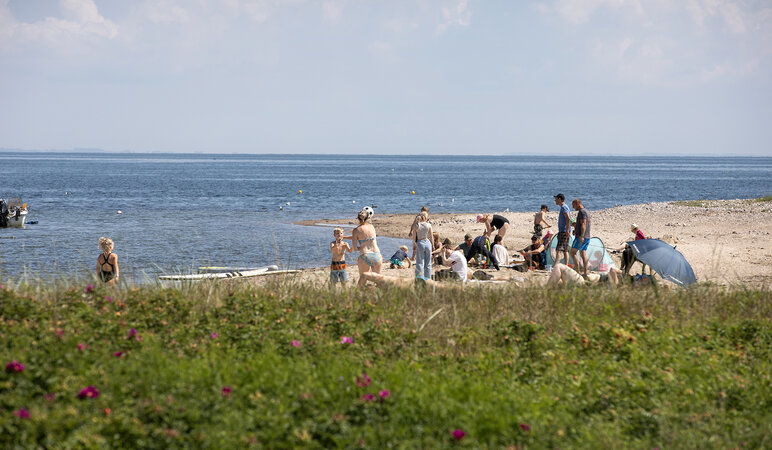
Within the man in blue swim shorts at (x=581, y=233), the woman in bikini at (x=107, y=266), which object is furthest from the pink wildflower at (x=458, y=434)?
the man in blue swim shorts at (x=581, y=233)

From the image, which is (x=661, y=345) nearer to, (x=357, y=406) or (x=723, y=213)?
(x=357, y=406)

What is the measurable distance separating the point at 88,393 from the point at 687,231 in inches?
1023

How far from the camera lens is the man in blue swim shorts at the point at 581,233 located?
44.5ft

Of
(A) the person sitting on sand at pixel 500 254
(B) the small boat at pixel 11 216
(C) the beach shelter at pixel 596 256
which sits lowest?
(B) the small boat at pixel 11 216

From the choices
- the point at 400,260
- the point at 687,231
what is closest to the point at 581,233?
the point at 400,260

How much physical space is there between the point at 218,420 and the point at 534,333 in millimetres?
3571

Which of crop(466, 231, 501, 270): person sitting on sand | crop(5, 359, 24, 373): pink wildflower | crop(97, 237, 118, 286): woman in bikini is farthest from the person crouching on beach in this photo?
crop(5, 359, 24, 373): pink wildflower

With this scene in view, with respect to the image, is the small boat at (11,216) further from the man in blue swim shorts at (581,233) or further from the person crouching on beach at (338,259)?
the man in blue swim shorts at (581,233)

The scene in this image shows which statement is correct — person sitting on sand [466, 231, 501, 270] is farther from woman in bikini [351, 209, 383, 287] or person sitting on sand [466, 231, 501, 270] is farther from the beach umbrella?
woman in bikini [351, 209, 383, 287]

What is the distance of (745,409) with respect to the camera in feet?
18.5

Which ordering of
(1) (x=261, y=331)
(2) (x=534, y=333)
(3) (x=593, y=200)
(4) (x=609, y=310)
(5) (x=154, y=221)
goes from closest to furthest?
(1) (x=261, y=331) → (2) (x=534, y=333) → (4) (x=609, y=310) → (5) (x=154, y=221) → (3) (x=593, y=200)

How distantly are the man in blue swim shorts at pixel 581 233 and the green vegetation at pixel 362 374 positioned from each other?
17.3 feet

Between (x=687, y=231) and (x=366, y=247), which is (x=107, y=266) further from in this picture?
(x=687, y=231)

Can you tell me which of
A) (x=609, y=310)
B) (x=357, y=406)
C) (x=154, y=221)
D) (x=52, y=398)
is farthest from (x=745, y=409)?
(x=154, y=221)
